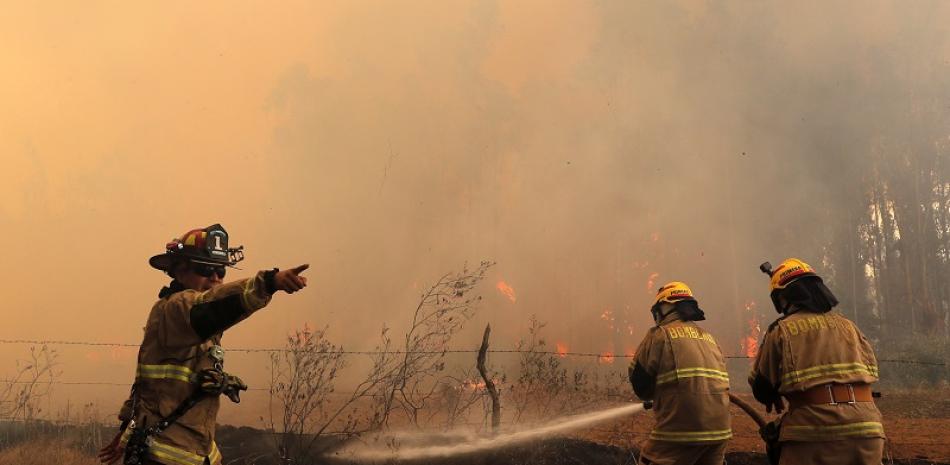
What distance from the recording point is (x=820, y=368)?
11.7 feet

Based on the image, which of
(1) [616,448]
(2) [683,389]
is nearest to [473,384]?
(1) [616,448]

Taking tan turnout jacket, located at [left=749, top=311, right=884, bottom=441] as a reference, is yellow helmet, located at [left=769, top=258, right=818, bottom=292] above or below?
above

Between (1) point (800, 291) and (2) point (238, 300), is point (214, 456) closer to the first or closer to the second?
(2) point (238, 300)

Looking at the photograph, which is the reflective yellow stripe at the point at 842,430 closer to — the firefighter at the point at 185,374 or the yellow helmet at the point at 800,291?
the yellow helmet at the point at 800,291

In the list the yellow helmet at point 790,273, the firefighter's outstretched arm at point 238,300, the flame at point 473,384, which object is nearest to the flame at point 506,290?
the flame at point 473,384

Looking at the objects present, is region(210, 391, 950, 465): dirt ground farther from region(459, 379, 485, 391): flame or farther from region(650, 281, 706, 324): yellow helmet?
region(650, 281, 706, 324): yellow helmet

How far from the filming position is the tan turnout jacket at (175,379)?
2.90 meters

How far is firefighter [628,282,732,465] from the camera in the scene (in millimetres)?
4090

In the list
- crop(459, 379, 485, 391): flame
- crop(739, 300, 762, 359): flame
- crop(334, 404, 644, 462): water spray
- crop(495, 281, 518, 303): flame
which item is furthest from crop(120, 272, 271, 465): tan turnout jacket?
crop(739, 300, 762, 359): flame

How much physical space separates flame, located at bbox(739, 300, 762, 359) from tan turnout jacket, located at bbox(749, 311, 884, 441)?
65.4 feet

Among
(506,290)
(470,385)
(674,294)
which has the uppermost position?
(506,290)

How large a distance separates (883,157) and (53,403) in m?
30.5

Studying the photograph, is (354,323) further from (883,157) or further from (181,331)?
(883,157)

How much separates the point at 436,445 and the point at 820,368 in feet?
17.1
